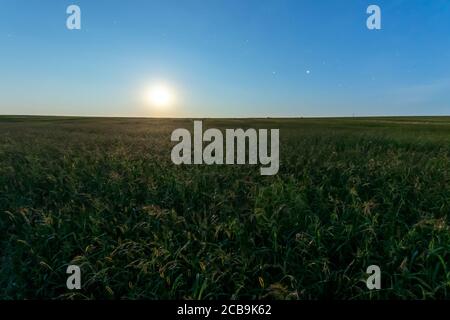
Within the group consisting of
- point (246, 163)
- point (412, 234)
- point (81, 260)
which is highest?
point (246, 163)

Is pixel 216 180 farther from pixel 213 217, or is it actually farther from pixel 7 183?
pixel 7 183

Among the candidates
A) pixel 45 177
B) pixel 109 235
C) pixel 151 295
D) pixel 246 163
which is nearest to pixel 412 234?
pixel 151 295

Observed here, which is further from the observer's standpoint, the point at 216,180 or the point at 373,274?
the point at 216,180

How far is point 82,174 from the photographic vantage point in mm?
6824

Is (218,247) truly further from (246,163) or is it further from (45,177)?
(45,177)

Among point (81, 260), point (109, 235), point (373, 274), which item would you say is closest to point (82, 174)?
point (109, 235)

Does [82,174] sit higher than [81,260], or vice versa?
[82,174]
